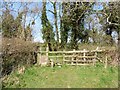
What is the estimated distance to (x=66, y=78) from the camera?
7.82 ft

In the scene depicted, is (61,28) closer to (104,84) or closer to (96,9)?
(96,9)

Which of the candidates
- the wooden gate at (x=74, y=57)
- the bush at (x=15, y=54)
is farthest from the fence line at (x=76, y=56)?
the bush at (x=15, y=54)

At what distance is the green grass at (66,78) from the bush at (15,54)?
0.11 meters

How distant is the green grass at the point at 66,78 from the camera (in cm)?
226

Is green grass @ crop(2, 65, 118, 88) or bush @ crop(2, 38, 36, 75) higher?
bush @ crop(2, 38, 36, 75)

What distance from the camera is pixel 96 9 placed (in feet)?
8.25

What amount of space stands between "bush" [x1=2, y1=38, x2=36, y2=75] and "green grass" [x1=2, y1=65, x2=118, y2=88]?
11 cm

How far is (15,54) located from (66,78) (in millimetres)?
617

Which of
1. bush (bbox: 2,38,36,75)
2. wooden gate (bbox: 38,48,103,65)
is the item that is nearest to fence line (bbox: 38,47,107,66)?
wooden gate (bbox: 38,48,103,65)

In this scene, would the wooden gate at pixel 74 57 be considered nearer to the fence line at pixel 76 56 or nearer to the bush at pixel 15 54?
the fence line at pixel 76 56

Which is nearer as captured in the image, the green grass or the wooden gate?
the green grass

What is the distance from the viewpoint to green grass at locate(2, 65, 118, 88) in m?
2.26

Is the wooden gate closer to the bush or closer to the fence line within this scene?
the fence line

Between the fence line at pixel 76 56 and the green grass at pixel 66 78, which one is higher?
the fence line at pixel 76 56
